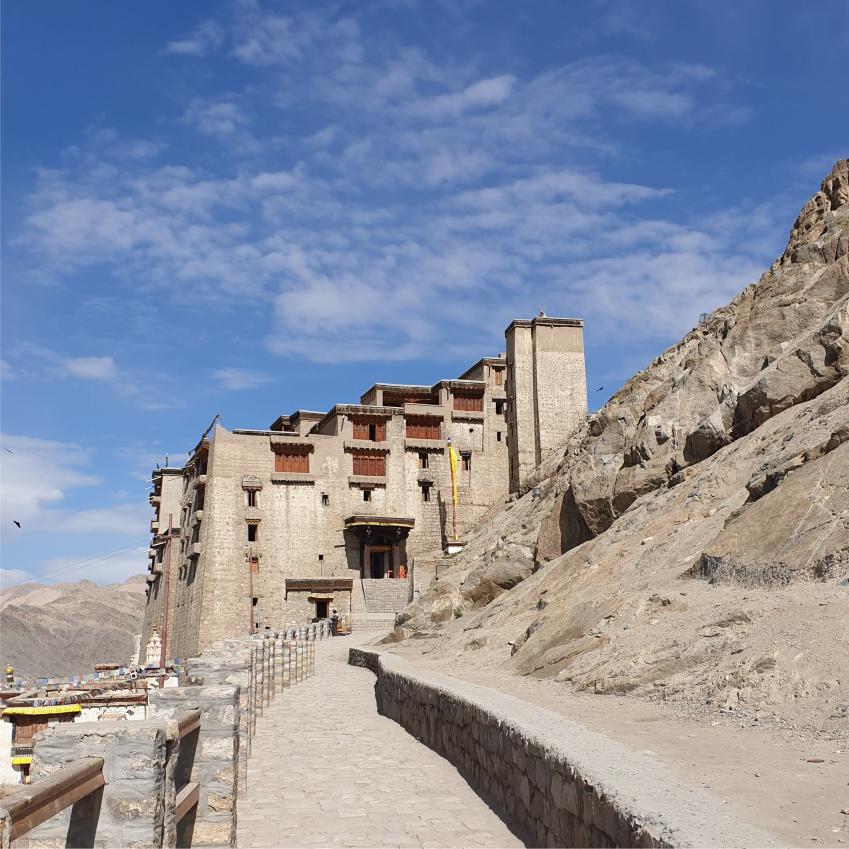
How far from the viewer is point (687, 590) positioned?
12273mm

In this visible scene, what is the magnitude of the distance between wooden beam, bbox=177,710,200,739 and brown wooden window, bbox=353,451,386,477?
42833 mm

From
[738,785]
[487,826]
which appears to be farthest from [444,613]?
[738,785]

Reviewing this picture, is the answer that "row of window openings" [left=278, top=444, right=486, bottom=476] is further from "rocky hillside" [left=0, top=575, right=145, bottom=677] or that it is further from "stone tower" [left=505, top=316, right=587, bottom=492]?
"rocky hillside" [left=0, top=575, right=145, bottom=677]

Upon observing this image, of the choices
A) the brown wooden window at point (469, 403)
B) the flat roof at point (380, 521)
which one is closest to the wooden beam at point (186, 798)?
the flat roof at point (380, 521)

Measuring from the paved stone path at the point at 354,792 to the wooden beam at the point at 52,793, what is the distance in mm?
3485

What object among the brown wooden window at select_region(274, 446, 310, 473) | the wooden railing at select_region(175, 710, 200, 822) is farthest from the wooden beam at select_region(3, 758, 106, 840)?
the brown wooden window at select_region(274, 446, 310, 473)

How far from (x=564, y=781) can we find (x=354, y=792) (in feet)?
12.4

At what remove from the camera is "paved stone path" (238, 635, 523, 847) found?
735cm

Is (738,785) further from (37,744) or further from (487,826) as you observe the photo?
(37,744)

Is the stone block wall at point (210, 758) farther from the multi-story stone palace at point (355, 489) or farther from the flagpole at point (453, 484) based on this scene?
the flagpole at point (453, 484)

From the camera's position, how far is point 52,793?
3.50 metres

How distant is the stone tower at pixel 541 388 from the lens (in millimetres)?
50375

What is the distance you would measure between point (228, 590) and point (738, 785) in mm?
42111

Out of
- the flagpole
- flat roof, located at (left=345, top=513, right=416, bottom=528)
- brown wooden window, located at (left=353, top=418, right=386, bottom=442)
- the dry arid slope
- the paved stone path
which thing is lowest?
the paved stone path
